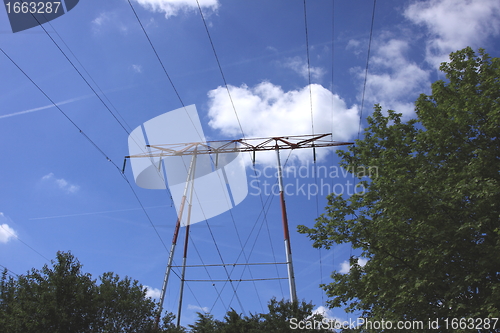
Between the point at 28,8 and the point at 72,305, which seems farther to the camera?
the point at 72,305

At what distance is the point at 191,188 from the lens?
83.6ft

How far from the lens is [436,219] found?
11445mm

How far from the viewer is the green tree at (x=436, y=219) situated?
1092 cm

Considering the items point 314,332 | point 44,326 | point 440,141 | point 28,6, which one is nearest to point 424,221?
point 440,141

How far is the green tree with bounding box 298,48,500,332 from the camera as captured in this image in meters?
10.9

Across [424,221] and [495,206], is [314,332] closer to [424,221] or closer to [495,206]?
[424,221]

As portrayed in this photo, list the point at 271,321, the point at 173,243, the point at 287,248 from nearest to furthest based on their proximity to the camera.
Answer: the point at 271,321, the point at 287,248, the point at 173,243

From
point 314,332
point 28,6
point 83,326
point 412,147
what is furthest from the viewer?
point 83,326

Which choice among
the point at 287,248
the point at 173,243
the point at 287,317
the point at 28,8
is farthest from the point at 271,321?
the point at 28,8

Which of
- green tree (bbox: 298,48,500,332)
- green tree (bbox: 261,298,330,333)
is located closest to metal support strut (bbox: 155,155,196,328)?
green tree (bbox: 261,298,330,333)

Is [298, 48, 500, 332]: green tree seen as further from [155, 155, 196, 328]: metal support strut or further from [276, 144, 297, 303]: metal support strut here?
[155, 155, 196, 328]: metal support strut

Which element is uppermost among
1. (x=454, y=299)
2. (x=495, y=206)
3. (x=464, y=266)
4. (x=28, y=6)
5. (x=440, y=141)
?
(x=28, y=6)

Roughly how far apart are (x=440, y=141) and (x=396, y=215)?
339 cm

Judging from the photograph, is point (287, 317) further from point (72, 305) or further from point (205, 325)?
point (72, 305)
